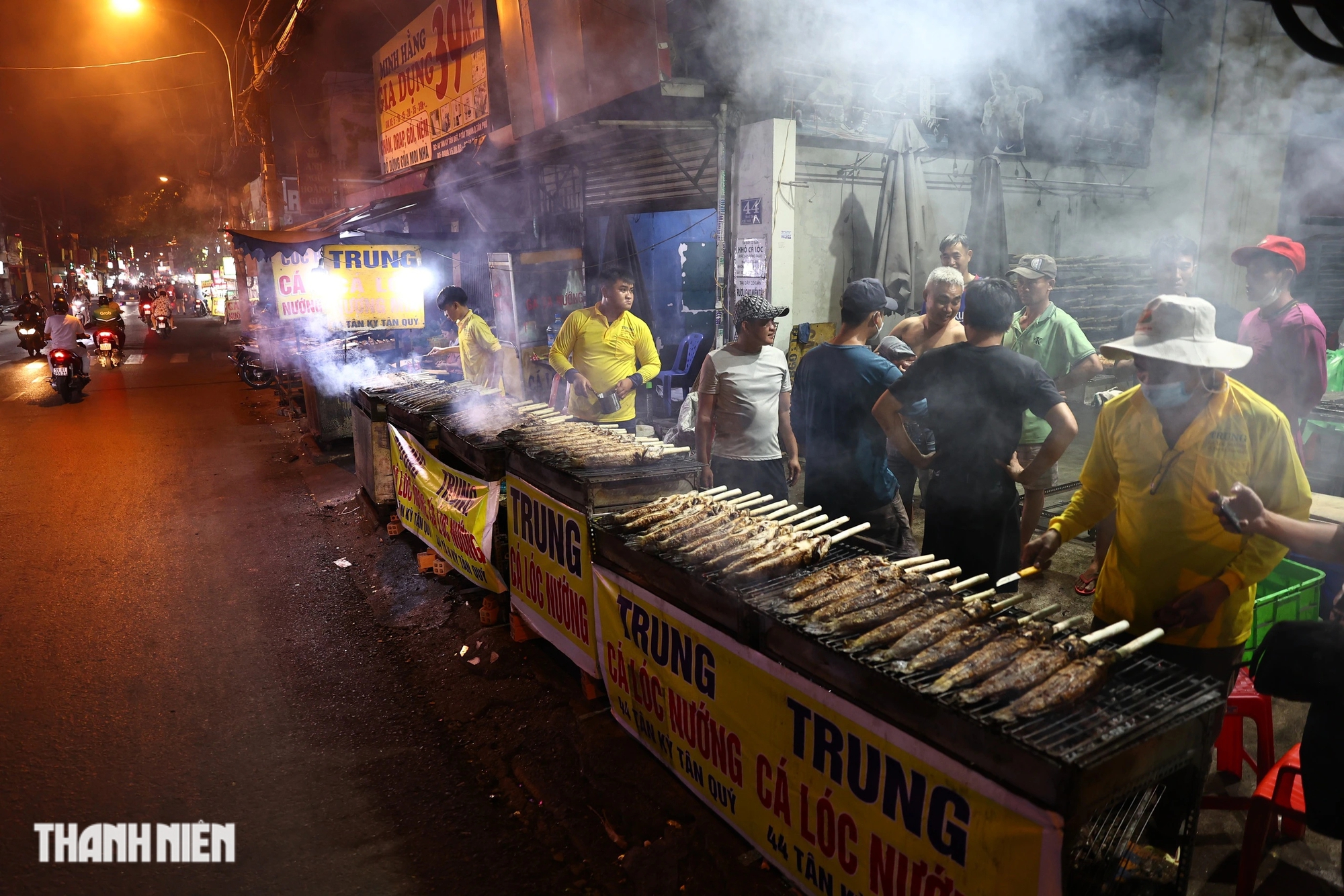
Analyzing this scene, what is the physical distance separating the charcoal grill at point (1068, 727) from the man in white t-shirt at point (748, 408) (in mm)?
2356

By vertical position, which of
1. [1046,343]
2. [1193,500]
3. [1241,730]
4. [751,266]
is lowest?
[1241,730]

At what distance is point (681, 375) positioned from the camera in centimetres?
1159

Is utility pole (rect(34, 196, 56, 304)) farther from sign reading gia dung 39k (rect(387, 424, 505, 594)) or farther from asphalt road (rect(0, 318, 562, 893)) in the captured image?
sign reading gia dung 39k (rect(387, 424, 505, 594))

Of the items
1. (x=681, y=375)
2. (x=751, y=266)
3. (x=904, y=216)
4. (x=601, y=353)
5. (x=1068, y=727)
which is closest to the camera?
(x=1068, y=727)

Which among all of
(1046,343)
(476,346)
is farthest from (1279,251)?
(476,346)

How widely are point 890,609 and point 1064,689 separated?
2.14ft

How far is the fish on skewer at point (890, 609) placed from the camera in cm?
268

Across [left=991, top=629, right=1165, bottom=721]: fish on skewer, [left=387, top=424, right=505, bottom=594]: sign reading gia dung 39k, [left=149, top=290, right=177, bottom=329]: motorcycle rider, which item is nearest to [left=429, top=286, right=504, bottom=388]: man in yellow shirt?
[left=387, top=424, right=505, bottom=594]: sign reading gia dung 39k

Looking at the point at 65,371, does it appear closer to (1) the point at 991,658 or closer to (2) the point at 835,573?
(2) the point at 835,573

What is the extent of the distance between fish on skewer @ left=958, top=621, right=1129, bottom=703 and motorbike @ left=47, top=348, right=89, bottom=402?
60.8 feet

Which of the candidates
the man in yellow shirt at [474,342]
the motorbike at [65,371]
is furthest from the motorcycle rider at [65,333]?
the man in yellow shirt at [474,342]

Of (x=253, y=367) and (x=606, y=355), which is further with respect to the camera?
(x=253, y=367)

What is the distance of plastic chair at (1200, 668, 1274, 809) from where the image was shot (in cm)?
318

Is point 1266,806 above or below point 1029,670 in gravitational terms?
below
